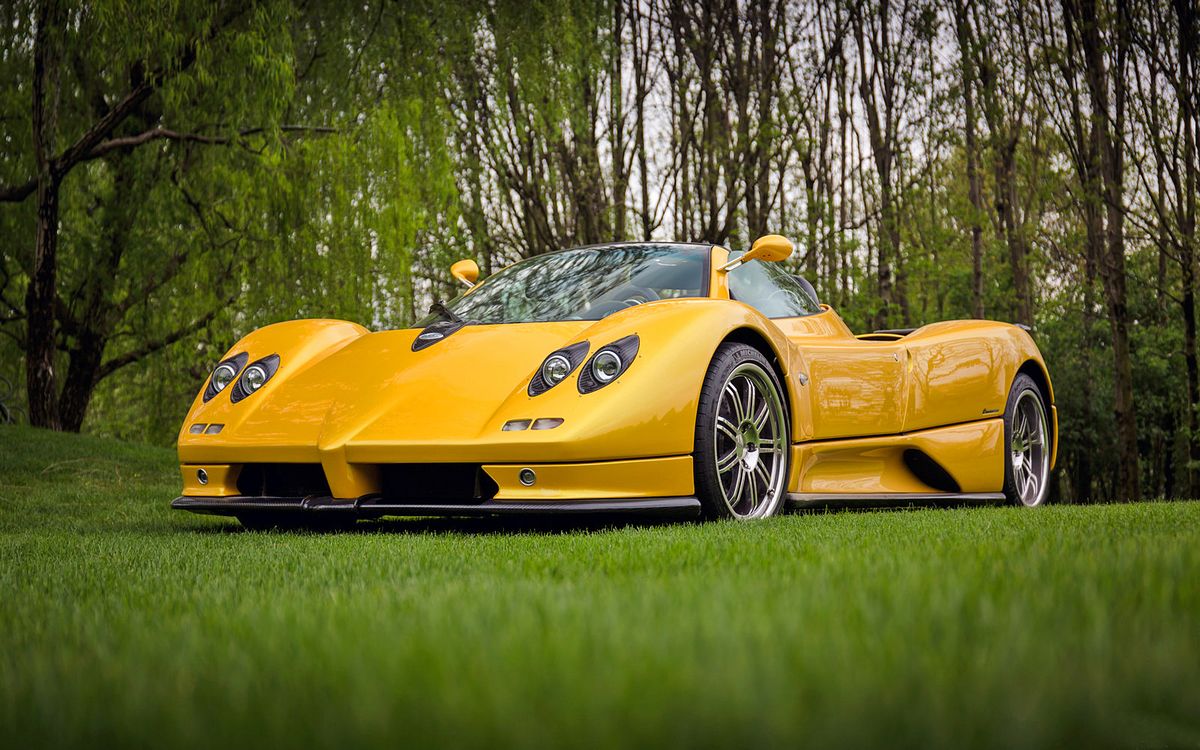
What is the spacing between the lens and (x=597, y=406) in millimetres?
4102

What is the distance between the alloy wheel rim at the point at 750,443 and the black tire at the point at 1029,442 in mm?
2362

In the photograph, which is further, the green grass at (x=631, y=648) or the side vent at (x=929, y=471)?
the side vent at (x=929, y=471)

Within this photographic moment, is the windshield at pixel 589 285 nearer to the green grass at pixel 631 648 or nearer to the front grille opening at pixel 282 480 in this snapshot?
the front grille opening at pixel 282 480

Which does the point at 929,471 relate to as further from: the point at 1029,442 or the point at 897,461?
the point at 1029,442

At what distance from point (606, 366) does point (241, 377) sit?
1807 mm

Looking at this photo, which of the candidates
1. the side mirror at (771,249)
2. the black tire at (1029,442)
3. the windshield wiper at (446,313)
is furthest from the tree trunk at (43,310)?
Answer: the black tire at (1029,442)

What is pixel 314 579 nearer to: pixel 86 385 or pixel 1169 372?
pixel 86 385

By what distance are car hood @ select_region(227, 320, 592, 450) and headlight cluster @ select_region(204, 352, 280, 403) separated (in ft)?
0.26

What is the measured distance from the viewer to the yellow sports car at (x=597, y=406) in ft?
13.5

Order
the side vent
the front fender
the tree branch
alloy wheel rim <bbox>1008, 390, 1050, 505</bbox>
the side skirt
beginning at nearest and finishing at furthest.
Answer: the front fender
the side skirt
the side vent
alloy wheel rim <bbox>1008, 390, 1050, 505</bbox>
the tree branch

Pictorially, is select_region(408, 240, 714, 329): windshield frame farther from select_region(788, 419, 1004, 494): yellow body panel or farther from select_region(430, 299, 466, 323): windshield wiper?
select_region(788, 419, 1004, 494): yellow body panel

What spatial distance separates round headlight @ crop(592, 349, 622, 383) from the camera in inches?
166

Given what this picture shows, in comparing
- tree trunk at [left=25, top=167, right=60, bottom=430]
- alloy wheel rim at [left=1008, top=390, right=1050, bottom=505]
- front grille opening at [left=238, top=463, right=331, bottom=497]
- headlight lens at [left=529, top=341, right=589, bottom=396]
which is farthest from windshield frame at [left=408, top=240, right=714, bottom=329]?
tree trunk at [left=25, top=167, right=60, bottom=430]

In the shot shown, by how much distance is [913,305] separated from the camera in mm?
26875
